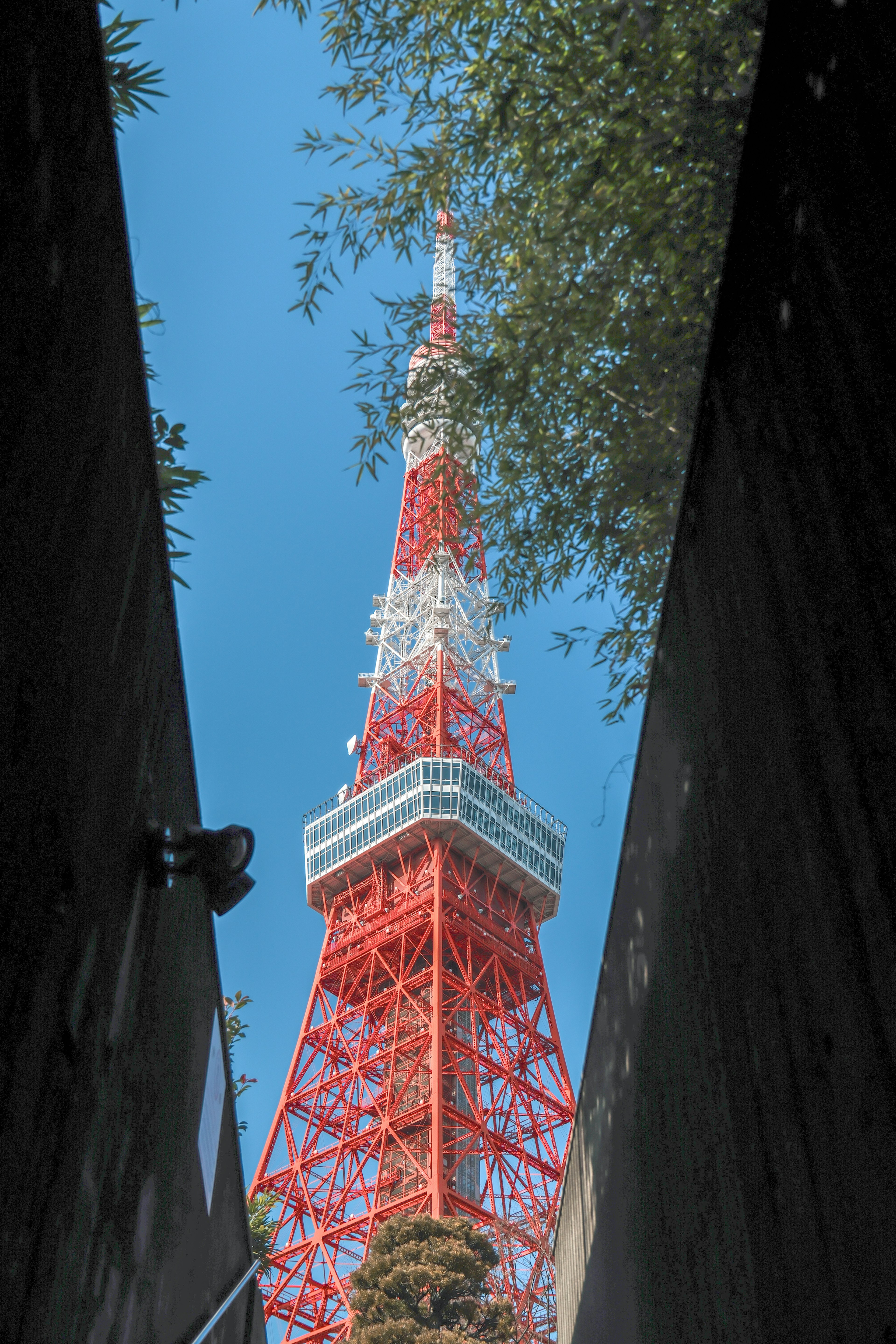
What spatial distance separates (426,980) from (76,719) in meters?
29.7

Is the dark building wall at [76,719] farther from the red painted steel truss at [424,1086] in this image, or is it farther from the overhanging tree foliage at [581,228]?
the red painted steel truss at [424,1086]

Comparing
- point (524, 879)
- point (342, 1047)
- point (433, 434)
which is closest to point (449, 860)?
point (524, 879)

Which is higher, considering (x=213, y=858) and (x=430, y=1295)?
(x=430, y=1295)

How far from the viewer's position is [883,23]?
1615 mm

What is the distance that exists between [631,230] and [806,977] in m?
3.46

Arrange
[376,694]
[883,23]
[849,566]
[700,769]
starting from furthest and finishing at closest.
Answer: [376,694] < [700,769] < [849,566] < [883,23]

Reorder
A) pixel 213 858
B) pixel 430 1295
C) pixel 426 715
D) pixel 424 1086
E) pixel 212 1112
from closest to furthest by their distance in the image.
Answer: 1. pixel 213 858
2. pixel 212 1112
3. pixel 430 1295
4. pixel 424 1086
5. pixel 426 715

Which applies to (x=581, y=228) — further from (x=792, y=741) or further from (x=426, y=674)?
(x=426, y=674)

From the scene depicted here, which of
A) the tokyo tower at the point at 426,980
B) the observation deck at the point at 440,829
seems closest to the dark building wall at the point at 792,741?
the tokyo tower at the point at 426,980

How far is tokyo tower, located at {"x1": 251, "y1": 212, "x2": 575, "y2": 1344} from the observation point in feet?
82.6

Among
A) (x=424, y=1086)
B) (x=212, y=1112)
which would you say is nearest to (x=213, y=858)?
(x=212, y=1112)

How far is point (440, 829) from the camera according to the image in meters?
34.0

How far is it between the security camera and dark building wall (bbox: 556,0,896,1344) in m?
1.42

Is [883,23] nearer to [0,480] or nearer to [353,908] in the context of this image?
[0,480]
